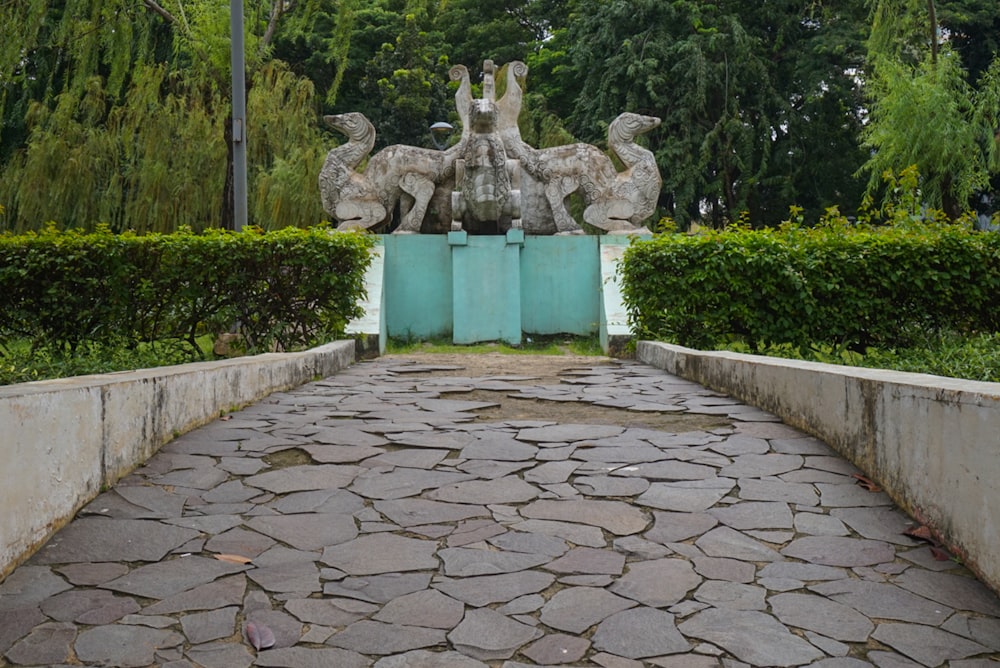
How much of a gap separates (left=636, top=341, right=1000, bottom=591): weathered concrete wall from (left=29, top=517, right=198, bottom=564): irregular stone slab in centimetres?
255

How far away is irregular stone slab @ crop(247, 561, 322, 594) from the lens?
2666mm

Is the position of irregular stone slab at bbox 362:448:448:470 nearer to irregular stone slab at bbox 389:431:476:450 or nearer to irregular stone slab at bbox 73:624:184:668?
irregular stone slab at bbox 389:431:476:450

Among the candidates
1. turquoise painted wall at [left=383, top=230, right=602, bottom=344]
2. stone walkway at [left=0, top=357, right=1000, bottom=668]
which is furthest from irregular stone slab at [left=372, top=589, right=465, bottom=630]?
turquoise painted wall at [left=383, top=230, right=602, bottom=344]

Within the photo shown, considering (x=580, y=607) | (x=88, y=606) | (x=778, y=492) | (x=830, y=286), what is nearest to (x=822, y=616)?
(x=580, y=607)

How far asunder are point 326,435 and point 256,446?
15.5 inches

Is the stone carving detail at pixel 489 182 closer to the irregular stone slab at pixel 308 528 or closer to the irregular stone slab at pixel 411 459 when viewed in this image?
the irregular stone slab at pixel 411 459

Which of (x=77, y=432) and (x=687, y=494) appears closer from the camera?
(x=77, y=432)

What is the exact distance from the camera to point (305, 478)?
383cm

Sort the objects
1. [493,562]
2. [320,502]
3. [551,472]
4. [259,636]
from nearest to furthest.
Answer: [259,636] < [493,562] < [320,502] < [551,472]

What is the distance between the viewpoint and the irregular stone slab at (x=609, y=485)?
3.62m

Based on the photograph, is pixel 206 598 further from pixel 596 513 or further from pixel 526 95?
pixel 526 95

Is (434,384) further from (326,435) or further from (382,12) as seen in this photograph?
(382,12)

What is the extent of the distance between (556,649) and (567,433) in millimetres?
2442

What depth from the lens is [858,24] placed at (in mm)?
20641
